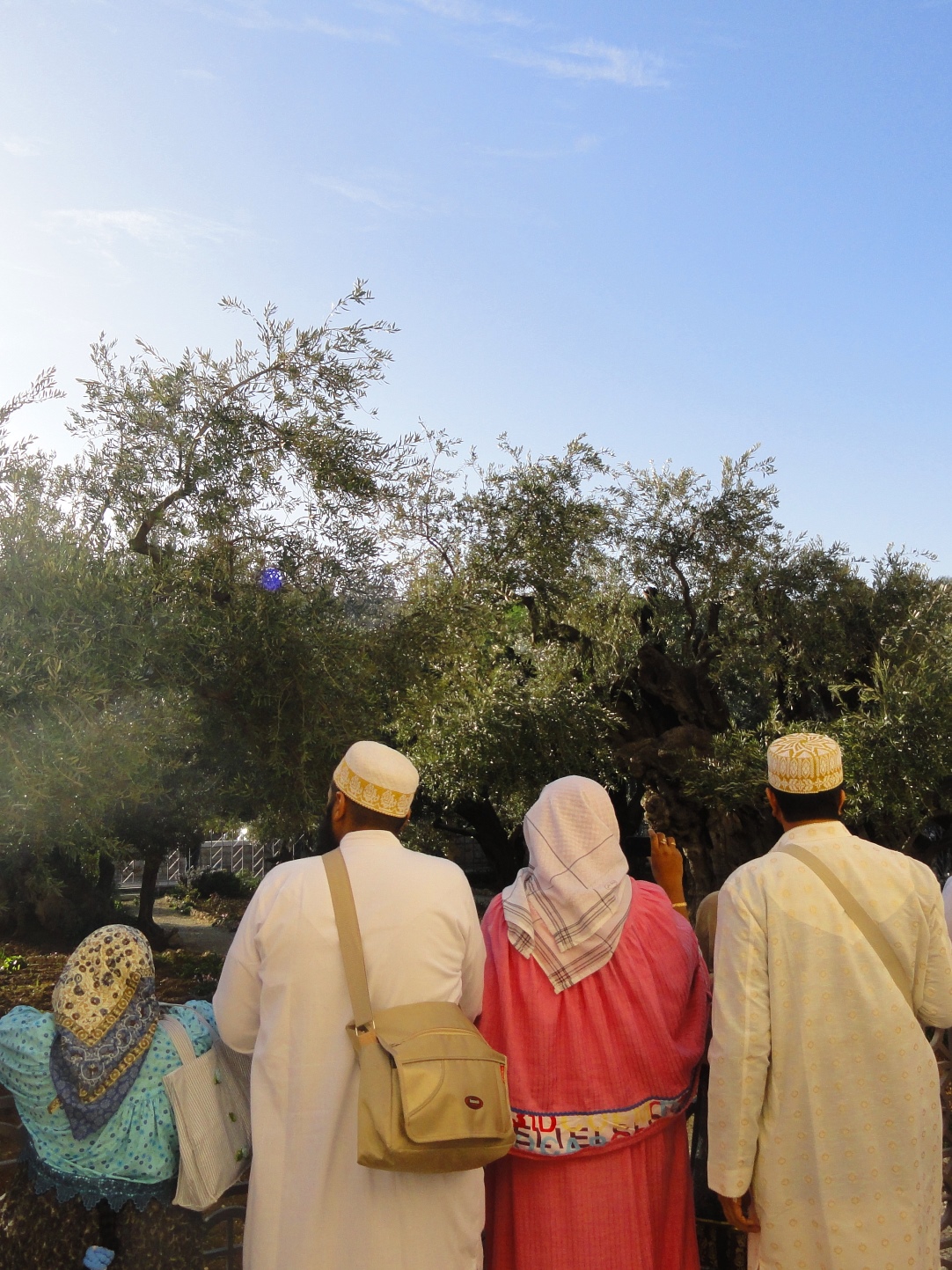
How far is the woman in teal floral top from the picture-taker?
2.54 meters

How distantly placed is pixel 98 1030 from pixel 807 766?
2.03m

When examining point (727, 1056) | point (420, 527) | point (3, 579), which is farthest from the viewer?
point (420, 527)

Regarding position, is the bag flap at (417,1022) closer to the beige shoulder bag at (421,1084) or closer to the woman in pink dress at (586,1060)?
the beige shoulder bag at (421,1084)

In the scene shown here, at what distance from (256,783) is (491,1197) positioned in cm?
553

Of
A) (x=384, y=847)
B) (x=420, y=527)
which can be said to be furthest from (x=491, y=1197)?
(x=420, y=527)

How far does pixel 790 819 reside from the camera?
2.79 metres

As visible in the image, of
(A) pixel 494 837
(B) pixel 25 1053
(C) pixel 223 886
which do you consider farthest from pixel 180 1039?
(C) pixel 223 886

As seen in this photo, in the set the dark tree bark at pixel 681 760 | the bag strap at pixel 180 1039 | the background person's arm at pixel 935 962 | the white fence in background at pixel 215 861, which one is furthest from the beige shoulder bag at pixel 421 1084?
the white fence in background at pixel 215 861

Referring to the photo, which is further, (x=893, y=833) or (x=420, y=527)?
(x=893, y=833)

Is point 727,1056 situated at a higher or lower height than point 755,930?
lower

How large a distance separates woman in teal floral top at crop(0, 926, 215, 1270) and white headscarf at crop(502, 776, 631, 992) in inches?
38.4

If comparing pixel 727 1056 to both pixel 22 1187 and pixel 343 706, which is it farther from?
pixel 343 706

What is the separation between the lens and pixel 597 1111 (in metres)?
2.73

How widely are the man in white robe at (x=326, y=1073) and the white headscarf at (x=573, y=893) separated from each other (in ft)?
1.01
